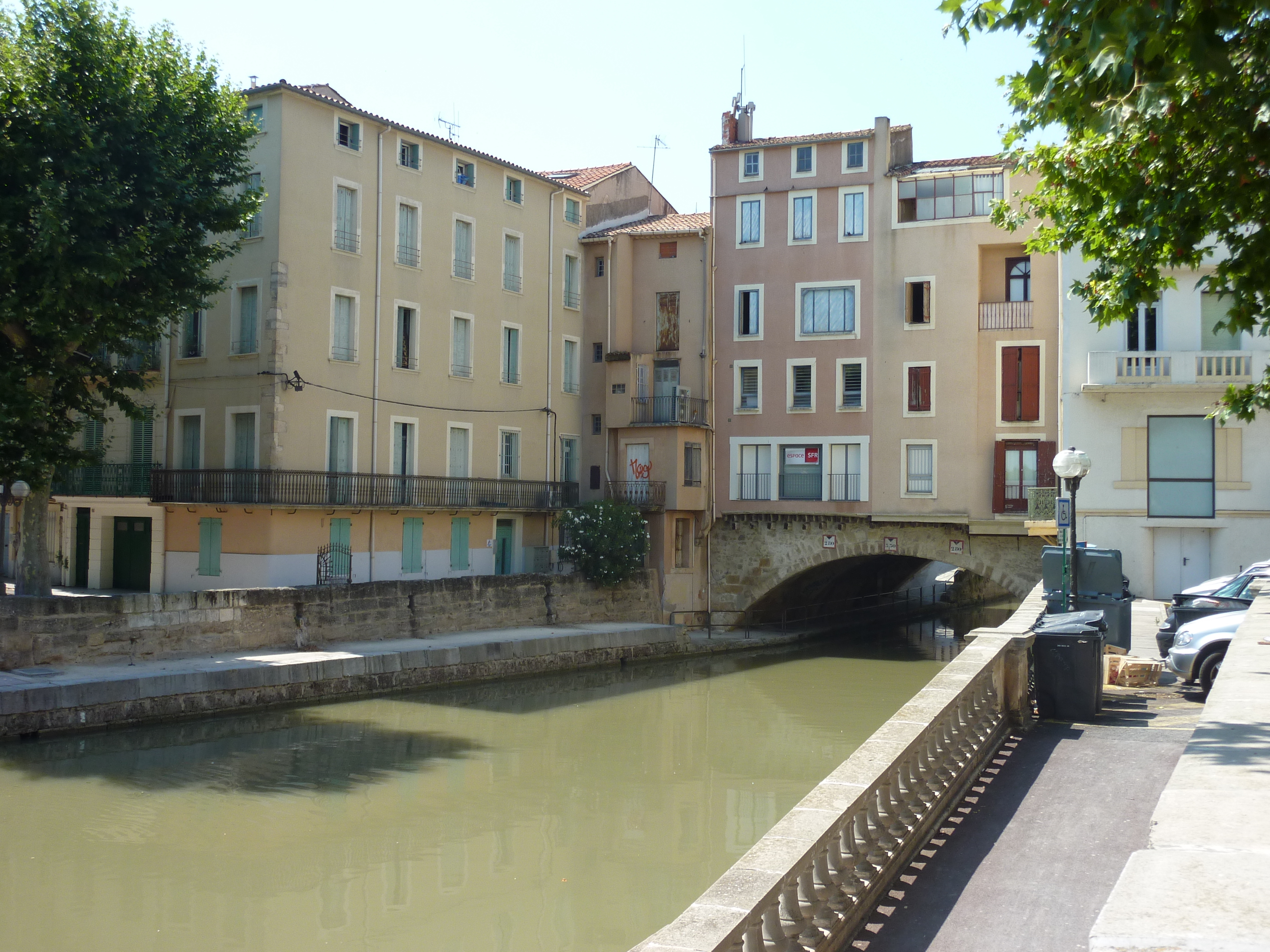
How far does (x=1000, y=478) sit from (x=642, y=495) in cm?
1082

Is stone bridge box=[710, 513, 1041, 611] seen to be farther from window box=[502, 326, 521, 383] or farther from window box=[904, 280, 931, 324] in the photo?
window box=[502, 326, 521, 383]

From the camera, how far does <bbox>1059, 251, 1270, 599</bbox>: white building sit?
2834 centimetres

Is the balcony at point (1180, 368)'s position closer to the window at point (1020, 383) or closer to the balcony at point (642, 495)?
the window at point (1020, 383)

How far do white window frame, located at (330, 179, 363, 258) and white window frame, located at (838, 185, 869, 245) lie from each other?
A: 14.5m

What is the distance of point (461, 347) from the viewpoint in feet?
116

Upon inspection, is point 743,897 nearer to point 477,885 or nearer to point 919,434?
point 477,885

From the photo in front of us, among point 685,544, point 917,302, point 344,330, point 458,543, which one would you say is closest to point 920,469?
point 917,302

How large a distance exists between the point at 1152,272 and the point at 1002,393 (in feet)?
77.7

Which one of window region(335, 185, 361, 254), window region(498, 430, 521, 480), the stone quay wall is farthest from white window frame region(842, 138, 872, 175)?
window region(335, 185, 361, 254)

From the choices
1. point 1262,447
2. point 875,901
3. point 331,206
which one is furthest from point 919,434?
point 875,901

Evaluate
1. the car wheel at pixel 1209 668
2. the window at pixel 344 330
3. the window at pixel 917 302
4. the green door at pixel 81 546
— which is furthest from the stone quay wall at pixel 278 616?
the car wheel at pixel 1209 668

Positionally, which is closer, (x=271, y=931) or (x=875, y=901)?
(x=875, y=901)

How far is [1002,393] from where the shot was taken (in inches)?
1356

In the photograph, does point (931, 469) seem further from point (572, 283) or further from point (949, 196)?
point (572, 283)
